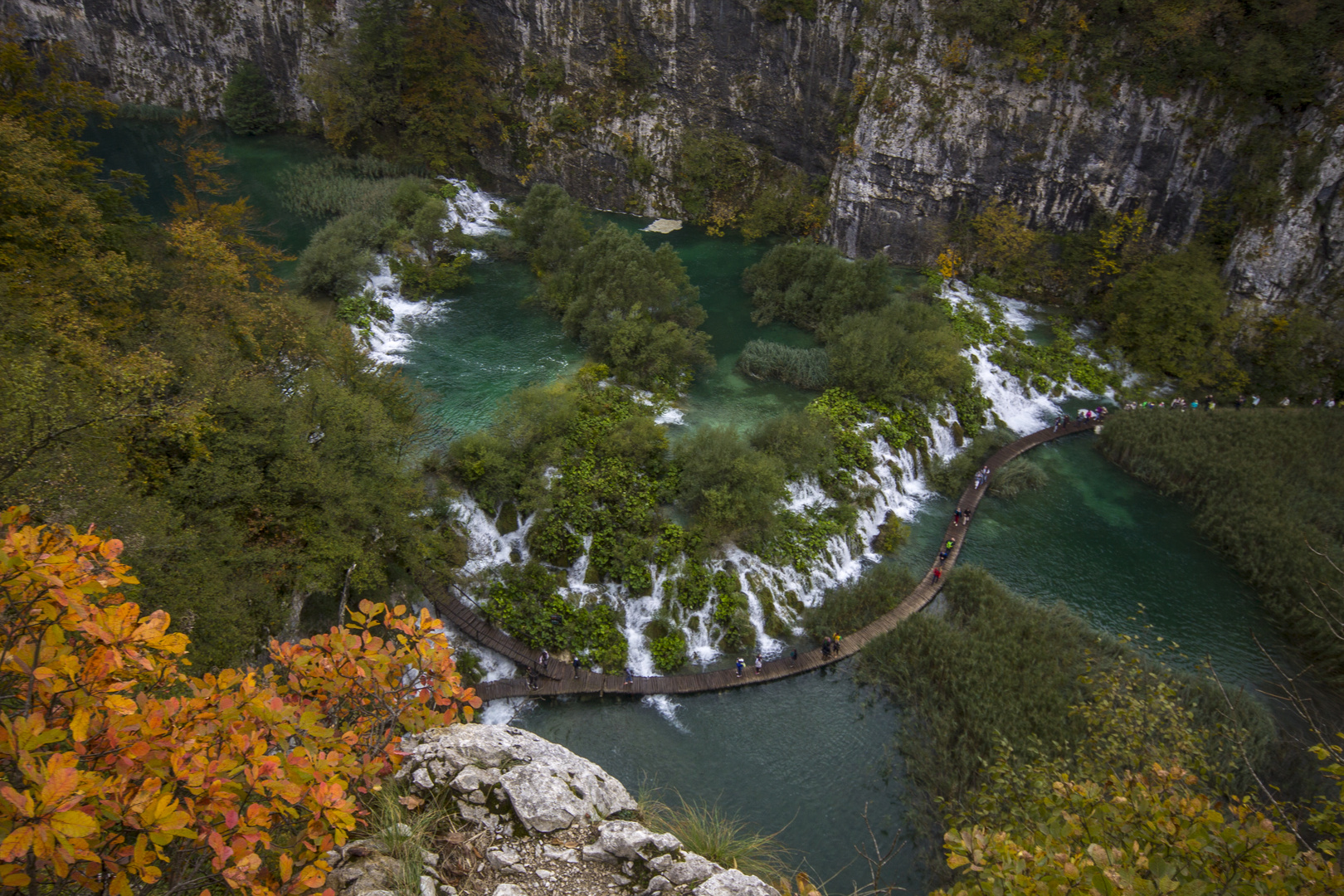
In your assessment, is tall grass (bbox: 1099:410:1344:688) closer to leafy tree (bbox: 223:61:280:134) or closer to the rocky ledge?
the rocky ledge

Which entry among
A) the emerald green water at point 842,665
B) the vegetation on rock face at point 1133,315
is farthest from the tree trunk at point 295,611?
the vegetation on rock face at point 1133,315

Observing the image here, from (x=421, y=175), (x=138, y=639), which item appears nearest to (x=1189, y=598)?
(x=138, y=639)

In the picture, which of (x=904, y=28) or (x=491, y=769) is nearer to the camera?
(x=491, y=769)

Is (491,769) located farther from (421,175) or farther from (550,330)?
(421,175)

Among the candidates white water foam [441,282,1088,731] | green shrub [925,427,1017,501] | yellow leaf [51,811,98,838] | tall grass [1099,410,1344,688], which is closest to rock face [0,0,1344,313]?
tall grass [1099,410,1344,688]

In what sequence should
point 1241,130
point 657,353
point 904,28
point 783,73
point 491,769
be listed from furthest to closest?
point 783,73 < point 904,28 < point 1241,130 < point 657,353 < point 491,769

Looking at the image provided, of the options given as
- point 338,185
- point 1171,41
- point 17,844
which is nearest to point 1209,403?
point 1171,41

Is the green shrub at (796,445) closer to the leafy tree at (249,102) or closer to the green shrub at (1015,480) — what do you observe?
the green shrub at (1015,480)

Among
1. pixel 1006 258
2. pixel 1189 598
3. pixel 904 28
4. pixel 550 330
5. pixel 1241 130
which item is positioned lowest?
pixel 1189 598

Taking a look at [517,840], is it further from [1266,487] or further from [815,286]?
[815,286]
